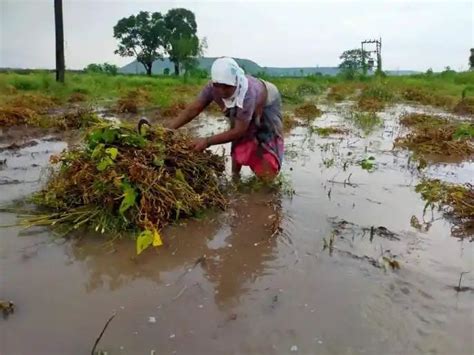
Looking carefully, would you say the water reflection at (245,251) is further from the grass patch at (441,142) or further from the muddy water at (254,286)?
the grass patch at (441,142)

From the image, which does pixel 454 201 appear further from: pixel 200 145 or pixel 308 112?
pixel 308 112

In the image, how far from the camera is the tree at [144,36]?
2142 inches

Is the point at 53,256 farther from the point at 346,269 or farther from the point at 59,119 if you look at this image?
the point at 59,119

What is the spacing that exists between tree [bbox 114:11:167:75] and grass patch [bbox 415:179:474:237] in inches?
2065

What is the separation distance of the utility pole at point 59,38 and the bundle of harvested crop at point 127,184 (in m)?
11.9

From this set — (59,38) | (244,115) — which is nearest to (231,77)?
(244,115)

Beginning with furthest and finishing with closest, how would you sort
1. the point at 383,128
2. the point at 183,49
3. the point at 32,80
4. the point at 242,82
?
1. the point at 183,49
2. the point at 32,80
3. the point at 383,128
4. the point at 242,82

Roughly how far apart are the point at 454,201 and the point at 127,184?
287 centimetres

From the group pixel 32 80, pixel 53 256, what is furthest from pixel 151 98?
pixel 53 256

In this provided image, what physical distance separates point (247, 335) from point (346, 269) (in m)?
0.98

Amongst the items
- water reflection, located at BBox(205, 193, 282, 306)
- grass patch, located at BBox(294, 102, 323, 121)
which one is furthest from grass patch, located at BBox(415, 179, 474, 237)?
grass patch, located at BBox(294, 102, 323, 121)

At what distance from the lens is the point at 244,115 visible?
4.12 metres

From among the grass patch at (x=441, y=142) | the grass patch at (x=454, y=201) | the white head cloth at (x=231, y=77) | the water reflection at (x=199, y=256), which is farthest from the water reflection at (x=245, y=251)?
the grass patch at (x=441, y=142)

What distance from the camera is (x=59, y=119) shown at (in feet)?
26.8
